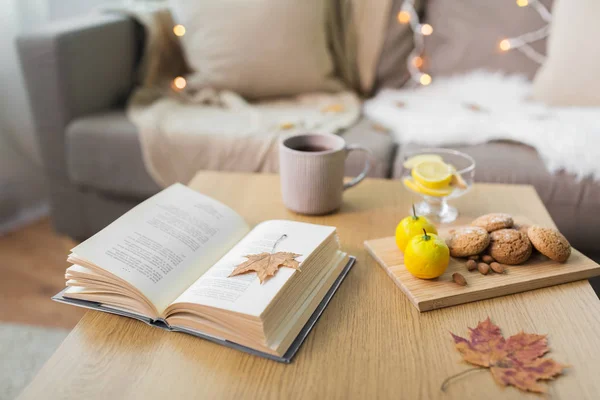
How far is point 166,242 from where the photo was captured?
2.41 feet

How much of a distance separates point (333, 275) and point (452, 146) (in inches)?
30.8

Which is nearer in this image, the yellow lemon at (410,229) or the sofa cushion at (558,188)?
the yellow lemon at (410,229)

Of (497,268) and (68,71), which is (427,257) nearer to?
(497,268)

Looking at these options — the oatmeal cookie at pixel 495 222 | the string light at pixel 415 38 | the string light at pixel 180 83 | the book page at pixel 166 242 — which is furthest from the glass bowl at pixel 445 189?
the string light at pixel 180 83

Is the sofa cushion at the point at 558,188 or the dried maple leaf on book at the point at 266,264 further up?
the dried maple leaf on book at the point at 266,264

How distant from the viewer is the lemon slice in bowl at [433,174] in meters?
0.89

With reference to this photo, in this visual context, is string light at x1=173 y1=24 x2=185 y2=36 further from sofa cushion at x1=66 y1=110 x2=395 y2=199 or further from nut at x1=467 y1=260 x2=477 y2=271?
Result: nut at x1=467 y1=260 x2=477 y2=271

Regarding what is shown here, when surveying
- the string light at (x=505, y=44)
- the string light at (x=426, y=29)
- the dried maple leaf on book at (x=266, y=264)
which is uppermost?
the string light at (x=426, y=29)

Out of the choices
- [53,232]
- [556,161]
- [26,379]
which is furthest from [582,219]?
[53,232]

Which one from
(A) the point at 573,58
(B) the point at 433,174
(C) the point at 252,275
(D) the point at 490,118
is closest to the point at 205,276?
(C) the point at 252,275

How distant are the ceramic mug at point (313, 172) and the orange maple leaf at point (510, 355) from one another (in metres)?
0.35

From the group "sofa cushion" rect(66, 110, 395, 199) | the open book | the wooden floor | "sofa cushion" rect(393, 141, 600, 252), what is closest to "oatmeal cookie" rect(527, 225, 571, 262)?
the open book

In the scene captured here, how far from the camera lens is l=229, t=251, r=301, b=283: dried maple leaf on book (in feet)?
2.16

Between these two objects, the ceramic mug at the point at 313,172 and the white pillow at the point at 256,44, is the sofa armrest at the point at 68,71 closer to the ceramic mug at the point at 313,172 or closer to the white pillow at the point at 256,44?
the white pillow at the point at 256,44
